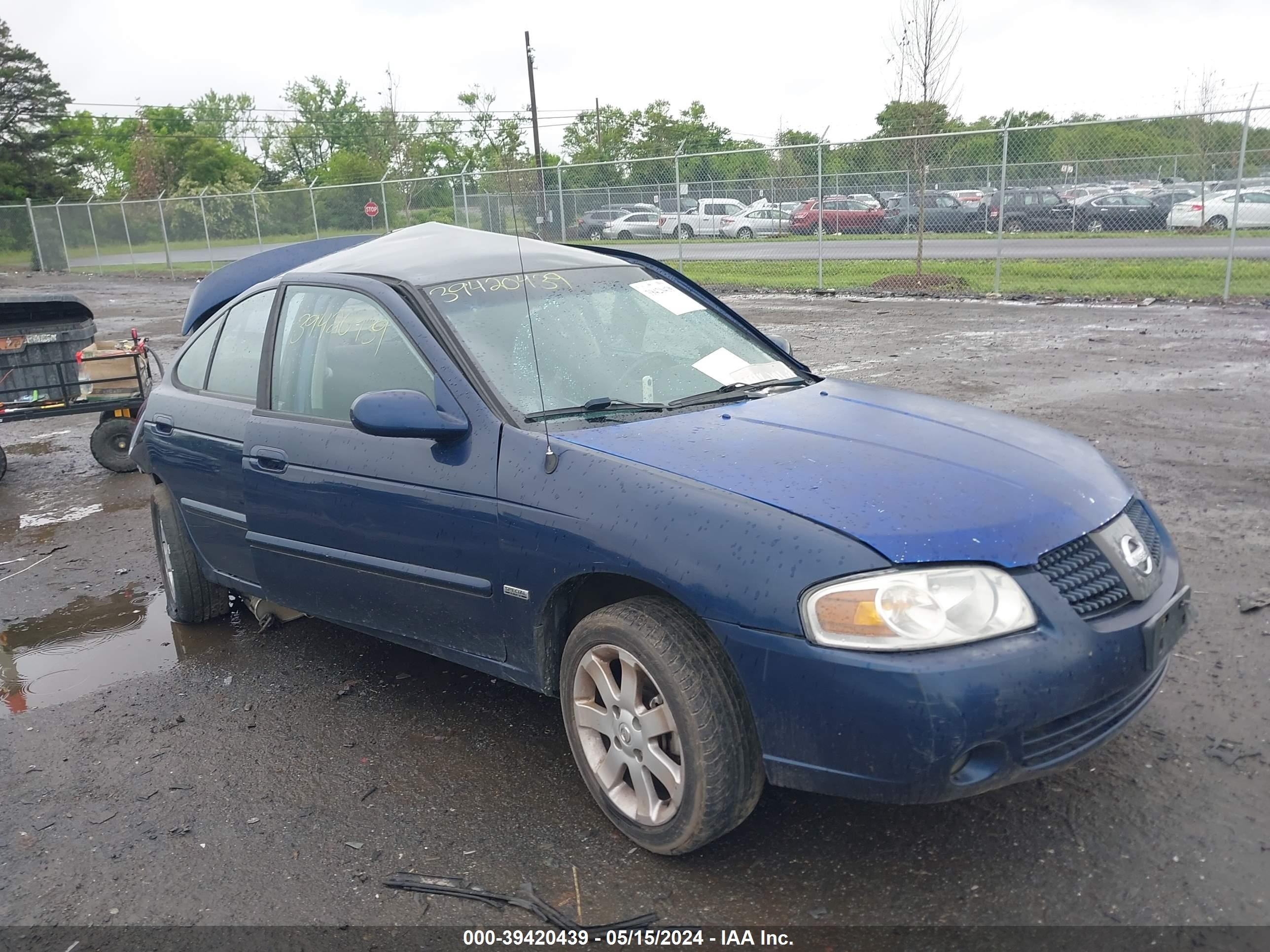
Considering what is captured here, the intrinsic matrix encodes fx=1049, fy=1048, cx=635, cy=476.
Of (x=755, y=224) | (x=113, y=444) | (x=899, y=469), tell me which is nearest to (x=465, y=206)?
(x=755, y=224)

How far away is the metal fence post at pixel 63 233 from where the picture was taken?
3612 centimetres

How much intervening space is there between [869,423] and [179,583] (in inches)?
133

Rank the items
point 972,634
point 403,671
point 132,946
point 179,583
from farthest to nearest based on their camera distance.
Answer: point 179,583 < point 403,671 < point 132,946 < point 972,634

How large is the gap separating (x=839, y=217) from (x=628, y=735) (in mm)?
17768

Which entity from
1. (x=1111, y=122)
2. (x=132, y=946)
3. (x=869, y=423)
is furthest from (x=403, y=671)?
(x=1111, y=122)

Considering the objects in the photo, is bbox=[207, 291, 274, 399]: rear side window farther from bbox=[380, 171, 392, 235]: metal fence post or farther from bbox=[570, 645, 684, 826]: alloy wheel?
bbox=[380, 171, 392, 235]: metal fence post

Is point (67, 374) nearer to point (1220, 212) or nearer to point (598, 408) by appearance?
point (598, 408)

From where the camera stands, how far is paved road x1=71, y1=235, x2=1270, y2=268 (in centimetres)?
1692

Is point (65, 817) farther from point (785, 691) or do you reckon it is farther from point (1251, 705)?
point (1251, 705)

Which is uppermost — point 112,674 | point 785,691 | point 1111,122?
point 1111,122

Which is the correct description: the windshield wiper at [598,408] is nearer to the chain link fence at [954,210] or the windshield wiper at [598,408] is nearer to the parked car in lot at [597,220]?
the chain link fence at [954,210]

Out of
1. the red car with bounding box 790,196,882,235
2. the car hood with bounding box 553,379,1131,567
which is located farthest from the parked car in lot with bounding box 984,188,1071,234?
the car hood with bounding box 553,379,1131,567

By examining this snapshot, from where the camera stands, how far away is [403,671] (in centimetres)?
446

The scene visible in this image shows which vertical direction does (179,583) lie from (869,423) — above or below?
below
